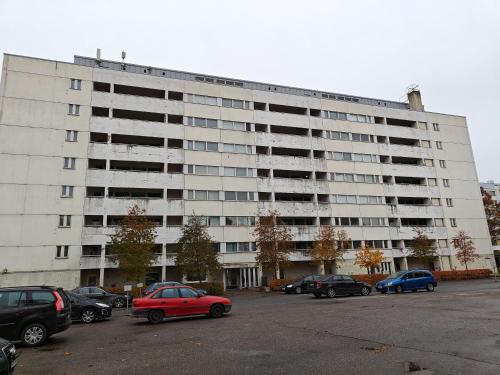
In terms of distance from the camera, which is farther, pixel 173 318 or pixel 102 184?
pixel 102 184

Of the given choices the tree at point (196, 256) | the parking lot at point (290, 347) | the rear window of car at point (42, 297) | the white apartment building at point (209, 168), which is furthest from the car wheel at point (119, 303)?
the rear window of car at point (42, 297)

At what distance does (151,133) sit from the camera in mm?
40312

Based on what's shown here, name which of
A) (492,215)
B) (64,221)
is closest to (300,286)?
(64,221)

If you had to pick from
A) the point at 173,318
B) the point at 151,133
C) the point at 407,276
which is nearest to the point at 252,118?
the point at 151,133

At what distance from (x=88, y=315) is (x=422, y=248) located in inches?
1661

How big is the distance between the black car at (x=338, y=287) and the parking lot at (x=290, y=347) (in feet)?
35.4

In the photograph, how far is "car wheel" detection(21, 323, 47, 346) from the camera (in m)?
10.3

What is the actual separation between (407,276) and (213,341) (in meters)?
20.2

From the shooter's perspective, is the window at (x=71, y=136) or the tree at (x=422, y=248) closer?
the window at (x=71, y=136)

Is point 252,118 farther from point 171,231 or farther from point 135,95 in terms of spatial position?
point 171,231

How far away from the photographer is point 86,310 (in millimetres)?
15789

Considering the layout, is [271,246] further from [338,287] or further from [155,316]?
[155,316]

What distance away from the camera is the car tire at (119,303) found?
23.5 meters

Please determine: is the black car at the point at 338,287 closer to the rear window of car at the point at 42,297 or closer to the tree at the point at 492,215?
the rear window of car at the point at 42,297
